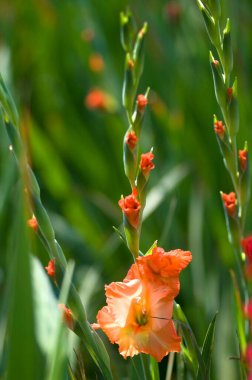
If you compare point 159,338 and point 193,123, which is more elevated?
point 159,338

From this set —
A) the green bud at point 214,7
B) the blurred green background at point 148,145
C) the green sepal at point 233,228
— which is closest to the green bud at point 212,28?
the green bud at point 214,7

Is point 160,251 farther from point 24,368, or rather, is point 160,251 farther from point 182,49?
point 182,49

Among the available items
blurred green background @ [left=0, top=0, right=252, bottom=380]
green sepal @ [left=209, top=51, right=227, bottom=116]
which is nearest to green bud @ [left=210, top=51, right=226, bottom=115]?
green sepal @ [left=209, top=51, right=227, bottom=116]

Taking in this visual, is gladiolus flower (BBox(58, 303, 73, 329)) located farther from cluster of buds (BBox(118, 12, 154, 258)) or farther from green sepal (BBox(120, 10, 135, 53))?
green sepal (BBox(120, 10, 135, 53))

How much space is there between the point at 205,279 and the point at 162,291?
100 centimetres

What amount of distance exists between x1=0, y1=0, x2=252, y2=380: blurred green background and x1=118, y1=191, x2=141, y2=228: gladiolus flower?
72cm

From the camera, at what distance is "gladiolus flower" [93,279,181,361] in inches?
15.8

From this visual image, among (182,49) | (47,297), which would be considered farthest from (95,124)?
(47,297)

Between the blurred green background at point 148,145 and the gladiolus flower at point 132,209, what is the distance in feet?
2.37

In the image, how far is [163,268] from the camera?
0.41 metres

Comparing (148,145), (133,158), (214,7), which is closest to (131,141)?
(133,158)

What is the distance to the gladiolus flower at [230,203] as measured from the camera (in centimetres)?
49

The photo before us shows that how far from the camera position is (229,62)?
491 mm

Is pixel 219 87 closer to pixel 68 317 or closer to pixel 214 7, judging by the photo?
pixel 214 7
